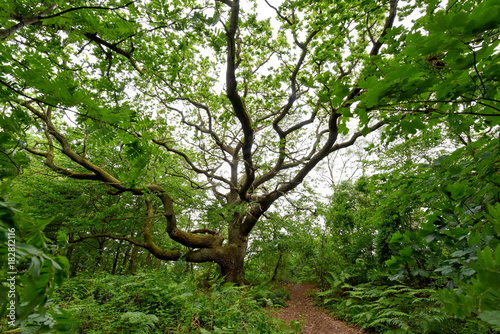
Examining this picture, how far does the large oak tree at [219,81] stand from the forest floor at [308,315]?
71.4 inches

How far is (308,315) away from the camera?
20.4 ft

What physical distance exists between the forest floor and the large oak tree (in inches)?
71.4

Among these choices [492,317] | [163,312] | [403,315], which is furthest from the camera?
[403,315]

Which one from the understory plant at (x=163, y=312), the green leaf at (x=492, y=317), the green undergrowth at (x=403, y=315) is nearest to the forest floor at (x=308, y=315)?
the green undergrowth at (x=403, y=315)

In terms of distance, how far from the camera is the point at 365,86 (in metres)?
0.85

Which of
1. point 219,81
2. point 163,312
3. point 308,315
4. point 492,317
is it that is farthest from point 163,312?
point 219,81

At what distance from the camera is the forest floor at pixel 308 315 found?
508 cm

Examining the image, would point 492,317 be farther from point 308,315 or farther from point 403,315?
point 308,315

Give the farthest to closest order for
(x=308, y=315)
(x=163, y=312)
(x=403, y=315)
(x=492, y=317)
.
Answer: (x=308, y=315)
(x=403, y=315)
(x=163, y=312)
(x=492, y=317)

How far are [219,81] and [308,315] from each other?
6.86 m

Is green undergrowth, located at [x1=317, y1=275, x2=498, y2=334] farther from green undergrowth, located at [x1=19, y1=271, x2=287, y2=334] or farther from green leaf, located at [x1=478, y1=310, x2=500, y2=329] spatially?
green leaf, located at [x1=478, y1=310, x2=500, y2=329]

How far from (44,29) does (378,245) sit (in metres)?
8.05

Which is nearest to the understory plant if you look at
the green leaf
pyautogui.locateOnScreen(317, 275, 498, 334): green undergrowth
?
pyautogui.locateOnScreen(317, 275, 498, 334): green undergrowth

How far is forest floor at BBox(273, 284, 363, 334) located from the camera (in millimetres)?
5078
